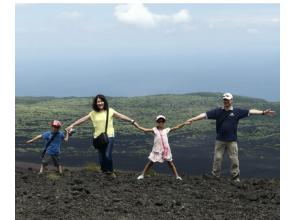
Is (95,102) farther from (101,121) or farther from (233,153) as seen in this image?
(233,153)

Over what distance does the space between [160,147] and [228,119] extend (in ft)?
5.01

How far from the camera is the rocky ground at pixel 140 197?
9.15 m

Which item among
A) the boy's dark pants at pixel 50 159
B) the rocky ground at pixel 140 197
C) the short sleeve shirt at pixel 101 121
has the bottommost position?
the rocky ground at pixel 140 197

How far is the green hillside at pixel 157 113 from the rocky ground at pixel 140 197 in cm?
1994

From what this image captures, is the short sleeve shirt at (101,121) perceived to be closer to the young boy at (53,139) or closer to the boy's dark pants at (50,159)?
the young boy at (53,139)

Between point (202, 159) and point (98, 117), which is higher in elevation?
point (98, 117)

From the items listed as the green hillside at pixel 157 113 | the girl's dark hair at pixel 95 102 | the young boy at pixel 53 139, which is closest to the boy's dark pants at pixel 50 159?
the young boy at pixel 53 139

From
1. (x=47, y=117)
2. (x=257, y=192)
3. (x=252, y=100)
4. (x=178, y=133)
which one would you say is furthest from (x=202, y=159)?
(x=252, y=100)

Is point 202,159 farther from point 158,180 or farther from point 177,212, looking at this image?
point 177,212

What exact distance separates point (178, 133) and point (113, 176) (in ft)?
77.4

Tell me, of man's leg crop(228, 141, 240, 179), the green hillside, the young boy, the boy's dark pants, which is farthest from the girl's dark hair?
the green hillside

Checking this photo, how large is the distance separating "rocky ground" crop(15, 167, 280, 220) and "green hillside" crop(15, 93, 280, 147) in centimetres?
1994

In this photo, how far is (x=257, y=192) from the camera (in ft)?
36.3

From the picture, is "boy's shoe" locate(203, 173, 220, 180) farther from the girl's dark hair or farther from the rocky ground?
the girl's dark hair
